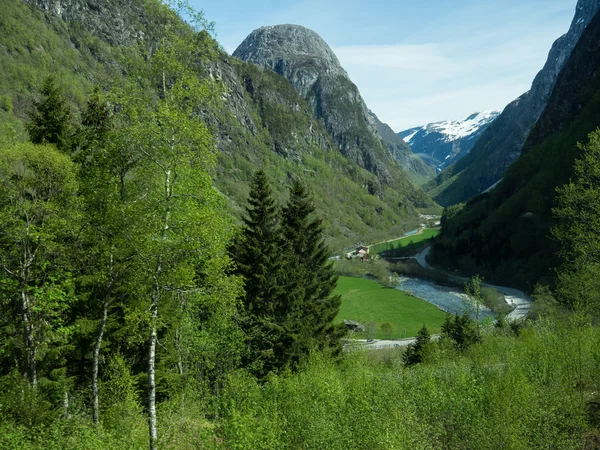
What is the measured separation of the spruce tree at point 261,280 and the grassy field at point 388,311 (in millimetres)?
60475

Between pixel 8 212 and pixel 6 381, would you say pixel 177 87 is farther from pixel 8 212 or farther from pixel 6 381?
pixel 6 381

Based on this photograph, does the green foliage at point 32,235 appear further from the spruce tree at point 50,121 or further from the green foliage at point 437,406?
the green foliage at point 437,406

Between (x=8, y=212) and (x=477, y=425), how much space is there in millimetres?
20028

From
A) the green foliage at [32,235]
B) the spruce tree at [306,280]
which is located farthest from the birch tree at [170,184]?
the spruce tree at [306,280]

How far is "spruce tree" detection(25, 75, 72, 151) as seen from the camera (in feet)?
81.7

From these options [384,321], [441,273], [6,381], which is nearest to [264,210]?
[6,381]

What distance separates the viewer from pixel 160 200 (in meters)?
14.5

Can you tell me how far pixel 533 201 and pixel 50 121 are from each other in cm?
14528

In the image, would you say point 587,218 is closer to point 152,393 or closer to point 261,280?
point 261,280

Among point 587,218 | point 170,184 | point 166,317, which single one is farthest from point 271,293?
point 587,218

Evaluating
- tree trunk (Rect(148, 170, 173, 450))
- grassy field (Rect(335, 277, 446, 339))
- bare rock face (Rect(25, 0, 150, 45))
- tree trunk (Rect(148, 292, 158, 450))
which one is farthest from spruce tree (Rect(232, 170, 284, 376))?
bare rock face (Rect(25, 0, 150, 45))

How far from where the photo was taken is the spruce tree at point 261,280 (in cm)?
3098

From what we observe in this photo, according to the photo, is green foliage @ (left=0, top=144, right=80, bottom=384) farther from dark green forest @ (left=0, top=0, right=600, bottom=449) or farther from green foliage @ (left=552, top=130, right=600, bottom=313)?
green foliage @ (left=552, top=130, right=600, bottom=313)

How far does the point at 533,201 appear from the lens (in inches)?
5369
